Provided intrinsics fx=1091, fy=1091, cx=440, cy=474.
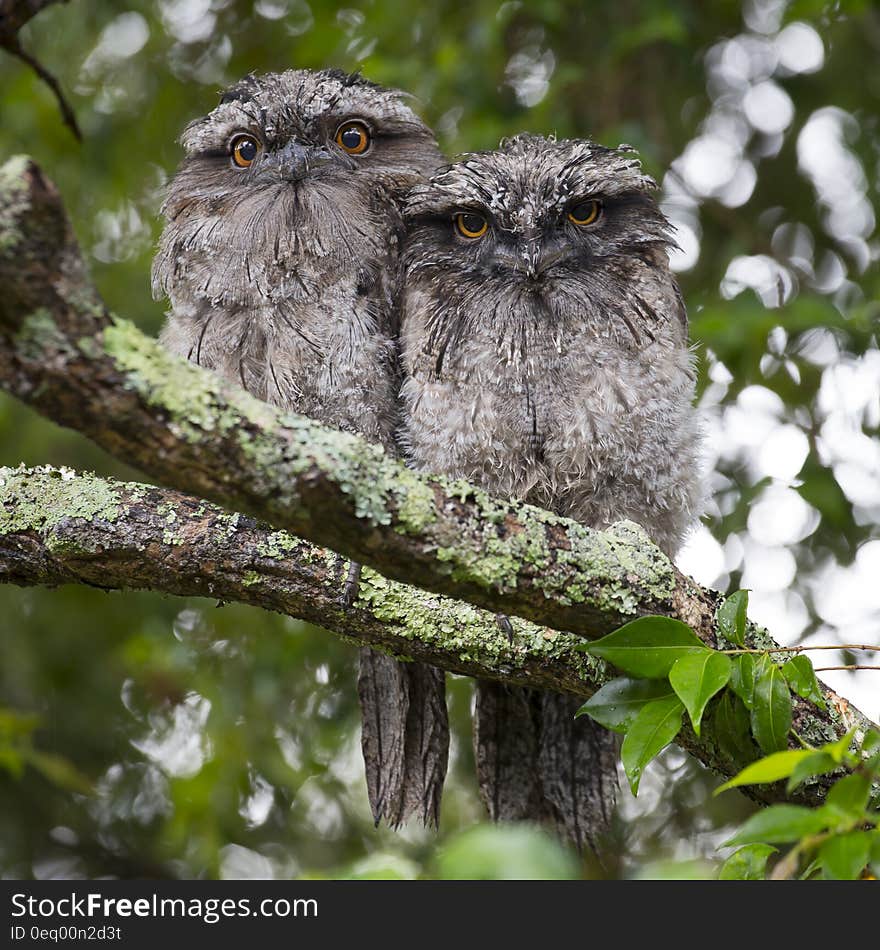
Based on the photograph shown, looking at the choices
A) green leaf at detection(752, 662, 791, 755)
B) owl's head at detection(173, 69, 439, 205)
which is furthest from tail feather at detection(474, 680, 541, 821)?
owl's head at detection(173, 69, 439, 205)

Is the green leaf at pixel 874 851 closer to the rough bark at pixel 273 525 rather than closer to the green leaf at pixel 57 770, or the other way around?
the rough bark at pixel 273 525

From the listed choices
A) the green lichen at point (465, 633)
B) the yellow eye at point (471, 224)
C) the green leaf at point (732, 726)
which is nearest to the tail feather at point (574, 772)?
the green lichen at point (465, 633)

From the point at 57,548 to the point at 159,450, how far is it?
983 millimetres

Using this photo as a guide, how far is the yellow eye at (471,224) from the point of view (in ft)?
9.50

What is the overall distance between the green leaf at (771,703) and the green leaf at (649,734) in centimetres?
15

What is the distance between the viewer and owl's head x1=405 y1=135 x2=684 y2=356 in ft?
9.27

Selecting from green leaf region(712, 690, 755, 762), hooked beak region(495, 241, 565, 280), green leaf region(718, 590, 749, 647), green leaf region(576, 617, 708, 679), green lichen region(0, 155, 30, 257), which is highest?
hooked beak region(495, 241, 565, 280)

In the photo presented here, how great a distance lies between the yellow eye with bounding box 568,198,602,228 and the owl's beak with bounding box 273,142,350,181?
2.18 ft

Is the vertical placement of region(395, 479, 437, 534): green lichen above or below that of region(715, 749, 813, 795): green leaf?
above

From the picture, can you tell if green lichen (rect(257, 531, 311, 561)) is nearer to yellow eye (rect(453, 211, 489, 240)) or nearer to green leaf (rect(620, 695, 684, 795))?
green leaf (rect(620, 695, 684, 795))

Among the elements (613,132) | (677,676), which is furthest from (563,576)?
(613,132)

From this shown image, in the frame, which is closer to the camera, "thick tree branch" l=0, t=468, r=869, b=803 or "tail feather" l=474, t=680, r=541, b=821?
"thick tree branch" l=0, t=468, r=869, b=803

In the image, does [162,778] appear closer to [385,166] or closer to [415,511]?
[385,166]

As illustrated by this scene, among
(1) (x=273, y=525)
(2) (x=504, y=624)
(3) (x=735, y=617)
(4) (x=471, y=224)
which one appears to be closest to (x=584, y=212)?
(4) (x=471, y=224)
